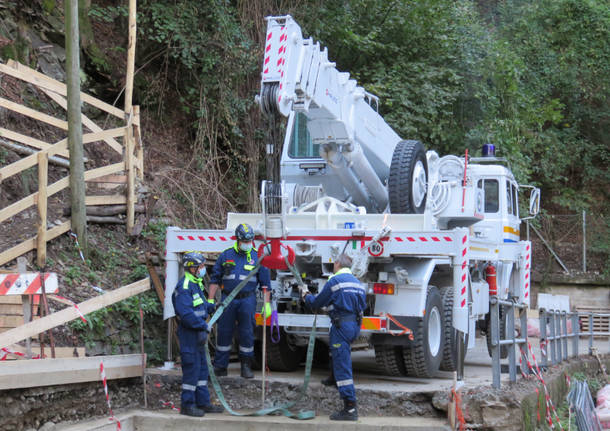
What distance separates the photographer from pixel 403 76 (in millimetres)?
17125

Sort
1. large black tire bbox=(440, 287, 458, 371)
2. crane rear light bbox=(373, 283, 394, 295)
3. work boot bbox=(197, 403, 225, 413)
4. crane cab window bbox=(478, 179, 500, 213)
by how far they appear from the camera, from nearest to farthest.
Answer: work boot bbox=(197, 403, 225, 413) < crane rear light bbox=(373, 283, 394, 295) < large black tire bbox=(440, 287, 458, 371) < crane cab window bbox=(478, 179, 500, 213)

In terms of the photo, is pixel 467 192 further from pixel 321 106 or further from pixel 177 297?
pixel 177 297

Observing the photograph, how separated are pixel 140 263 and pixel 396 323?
13.4 ft

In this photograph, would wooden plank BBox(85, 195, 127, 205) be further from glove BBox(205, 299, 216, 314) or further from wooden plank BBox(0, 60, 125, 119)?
glove BBox(205, 299, 216, 314)

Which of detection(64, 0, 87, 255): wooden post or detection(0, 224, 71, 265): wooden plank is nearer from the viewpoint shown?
detection(0, 224, 71, 265): wooden plank

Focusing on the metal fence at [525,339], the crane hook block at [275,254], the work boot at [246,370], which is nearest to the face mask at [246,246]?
the crane hook block at [275,254]

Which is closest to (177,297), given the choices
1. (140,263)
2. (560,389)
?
(140,263)

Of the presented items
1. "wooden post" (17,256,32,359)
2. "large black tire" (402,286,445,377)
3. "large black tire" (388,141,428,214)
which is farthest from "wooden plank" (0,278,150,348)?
"large black tire" (388,141,428,214)

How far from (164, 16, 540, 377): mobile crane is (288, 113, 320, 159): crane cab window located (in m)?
0.02

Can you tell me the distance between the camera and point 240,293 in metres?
8.32

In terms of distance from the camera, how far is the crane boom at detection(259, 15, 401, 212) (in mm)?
7531

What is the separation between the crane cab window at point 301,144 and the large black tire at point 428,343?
105 inches

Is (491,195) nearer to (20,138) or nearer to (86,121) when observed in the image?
(86,121)

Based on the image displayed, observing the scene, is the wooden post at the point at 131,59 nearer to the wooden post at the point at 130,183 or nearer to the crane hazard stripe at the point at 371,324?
the wooden post at the point at 130,183
